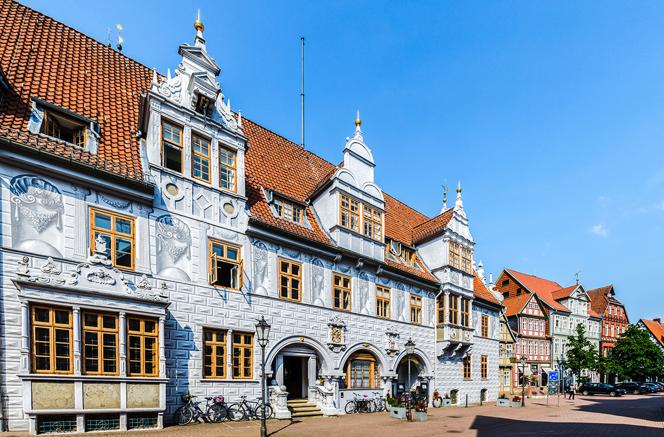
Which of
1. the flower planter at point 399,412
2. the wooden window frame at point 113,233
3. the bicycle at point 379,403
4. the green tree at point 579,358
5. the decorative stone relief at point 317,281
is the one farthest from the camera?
the green tree at point 579,358

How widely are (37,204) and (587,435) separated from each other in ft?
65.4

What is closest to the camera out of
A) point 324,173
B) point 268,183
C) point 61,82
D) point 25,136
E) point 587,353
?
point 25,136

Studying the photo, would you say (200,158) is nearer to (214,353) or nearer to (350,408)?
(214,353)

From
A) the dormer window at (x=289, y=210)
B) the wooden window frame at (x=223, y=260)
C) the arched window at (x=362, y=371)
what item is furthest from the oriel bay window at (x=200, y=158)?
the arched window at (x=362, y=371)

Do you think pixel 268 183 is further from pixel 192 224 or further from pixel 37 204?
pixel 37 204

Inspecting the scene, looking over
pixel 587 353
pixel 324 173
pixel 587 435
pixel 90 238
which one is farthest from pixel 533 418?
pixel 587 353

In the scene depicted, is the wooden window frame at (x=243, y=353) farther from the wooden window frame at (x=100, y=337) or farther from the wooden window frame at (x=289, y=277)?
the wooden window frame at (x=100, y=337)

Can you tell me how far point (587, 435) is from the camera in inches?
639

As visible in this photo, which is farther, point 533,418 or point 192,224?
point 533,418

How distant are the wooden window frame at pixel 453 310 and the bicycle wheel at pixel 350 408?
1018 cm

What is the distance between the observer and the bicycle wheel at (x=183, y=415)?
605 inches

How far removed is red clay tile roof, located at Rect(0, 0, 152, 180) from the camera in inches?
554

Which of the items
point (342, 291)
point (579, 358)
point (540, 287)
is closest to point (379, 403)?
point (342, 291)

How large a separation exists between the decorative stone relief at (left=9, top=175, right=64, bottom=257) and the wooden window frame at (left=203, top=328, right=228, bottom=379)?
19.8 feet
